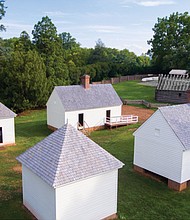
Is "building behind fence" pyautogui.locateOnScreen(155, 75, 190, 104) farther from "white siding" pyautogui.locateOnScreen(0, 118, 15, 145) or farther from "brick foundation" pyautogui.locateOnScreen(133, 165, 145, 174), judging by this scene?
"white siding" pyautogui.locateOnScreen(0, 118, 15, 145)

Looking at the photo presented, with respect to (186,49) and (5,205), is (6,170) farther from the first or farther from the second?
(186,49)

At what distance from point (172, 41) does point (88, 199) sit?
59360mm

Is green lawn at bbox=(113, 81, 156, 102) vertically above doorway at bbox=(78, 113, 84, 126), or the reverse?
green lawn at bbox=(113, 81, 156, 102)

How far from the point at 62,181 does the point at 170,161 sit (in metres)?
7.54

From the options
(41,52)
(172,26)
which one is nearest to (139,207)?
(41,52)

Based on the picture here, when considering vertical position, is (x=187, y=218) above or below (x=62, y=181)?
below

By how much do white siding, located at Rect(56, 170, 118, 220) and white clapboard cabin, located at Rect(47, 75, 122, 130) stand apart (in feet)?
49.1

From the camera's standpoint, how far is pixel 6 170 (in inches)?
725

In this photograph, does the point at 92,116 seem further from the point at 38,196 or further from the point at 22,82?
the point at 38,196

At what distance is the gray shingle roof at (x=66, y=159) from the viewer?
36.3 feet

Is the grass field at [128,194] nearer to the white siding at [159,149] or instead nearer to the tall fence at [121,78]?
the white siding at [159,149]

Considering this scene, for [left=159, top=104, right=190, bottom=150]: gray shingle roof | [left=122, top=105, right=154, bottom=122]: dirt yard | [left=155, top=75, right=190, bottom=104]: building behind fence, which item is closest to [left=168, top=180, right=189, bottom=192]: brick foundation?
[left=159, top=104, right=190, bottom=150]: gray shingle roof

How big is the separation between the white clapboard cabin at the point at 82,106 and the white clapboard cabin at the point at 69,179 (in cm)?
1425

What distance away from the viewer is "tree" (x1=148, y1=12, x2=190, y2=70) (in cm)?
6139
